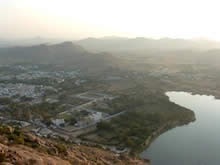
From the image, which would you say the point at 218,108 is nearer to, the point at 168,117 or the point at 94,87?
the point at 168,117

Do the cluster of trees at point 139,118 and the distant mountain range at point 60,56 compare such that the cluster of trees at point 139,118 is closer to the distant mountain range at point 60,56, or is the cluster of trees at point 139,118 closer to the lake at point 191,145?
the lake at point 191,145

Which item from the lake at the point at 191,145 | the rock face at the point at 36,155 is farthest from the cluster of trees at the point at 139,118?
the rock face at the point at 36,155

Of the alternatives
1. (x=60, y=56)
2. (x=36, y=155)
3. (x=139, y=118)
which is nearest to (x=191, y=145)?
(x=139, y=118)

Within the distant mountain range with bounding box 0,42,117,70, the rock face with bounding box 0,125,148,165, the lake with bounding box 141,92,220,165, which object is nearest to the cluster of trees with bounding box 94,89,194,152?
the lake with bounding box 141,92,220,165

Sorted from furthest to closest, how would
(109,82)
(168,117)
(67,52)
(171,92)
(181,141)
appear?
(67,52) < (109,82) < (171,92) < (168,117) < (181,141)

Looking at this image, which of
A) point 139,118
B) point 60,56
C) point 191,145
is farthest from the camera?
point 60,56

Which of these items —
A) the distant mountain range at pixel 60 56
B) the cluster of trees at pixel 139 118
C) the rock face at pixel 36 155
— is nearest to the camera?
the rock face at pixel 36 155

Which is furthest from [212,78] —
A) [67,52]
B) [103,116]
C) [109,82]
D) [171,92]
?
[67,52]

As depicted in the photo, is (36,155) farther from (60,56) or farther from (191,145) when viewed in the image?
(60,56)
